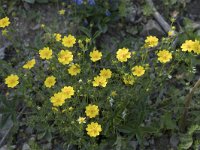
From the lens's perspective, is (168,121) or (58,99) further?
(168,121)

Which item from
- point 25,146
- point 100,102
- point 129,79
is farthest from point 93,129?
point 25,146

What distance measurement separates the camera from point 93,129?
280cm

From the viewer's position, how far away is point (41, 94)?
3.05 m

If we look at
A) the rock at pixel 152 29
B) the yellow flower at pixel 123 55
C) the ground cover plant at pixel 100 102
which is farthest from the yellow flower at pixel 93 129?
the rock at pixel 152 29

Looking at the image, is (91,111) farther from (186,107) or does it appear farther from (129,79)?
(186,107)

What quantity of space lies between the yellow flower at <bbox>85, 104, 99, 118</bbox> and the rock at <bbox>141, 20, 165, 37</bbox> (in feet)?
4.08

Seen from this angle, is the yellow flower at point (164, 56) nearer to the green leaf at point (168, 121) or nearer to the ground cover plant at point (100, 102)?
the ground cover plant at point (100, 102)

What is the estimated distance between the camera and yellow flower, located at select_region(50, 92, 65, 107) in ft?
9.02

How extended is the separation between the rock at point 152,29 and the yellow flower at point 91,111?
1.24 metres

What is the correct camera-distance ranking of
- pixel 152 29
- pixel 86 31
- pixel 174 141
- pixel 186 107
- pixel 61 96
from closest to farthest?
pixel 61 96, pixel 186 107, pixel 174 141, pixel 86 31, pixel 152 29

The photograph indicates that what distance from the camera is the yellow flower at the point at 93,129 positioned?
2.78m

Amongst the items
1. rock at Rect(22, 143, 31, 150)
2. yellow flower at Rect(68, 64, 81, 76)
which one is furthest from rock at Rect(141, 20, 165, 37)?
rock at Rect(22, 143, 31, 150)

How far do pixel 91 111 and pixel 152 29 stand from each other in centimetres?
129

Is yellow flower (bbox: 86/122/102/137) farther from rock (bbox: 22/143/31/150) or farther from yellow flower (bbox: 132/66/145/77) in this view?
rock (bbox: 22/143/31/150)
